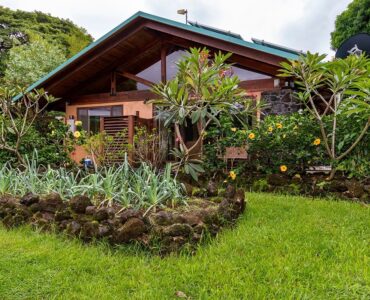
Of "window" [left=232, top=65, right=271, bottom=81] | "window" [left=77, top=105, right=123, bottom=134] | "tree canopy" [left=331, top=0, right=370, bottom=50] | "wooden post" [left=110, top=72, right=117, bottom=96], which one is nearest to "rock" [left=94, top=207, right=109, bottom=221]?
"window" [left=232, top=65, right=271, bottom=81]

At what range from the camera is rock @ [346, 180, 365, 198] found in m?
4.70

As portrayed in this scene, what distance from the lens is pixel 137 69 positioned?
1061 centimetres

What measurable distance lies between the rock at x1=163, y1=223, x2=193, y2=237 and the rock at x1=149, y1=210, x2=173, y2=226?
0.07m

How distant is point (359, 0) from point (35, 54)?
18905 mm

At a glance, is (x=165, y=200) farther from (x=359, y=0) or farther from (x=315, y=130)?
(x=359, y=0)

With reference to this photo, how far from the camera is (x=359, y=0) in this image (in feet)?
54.5

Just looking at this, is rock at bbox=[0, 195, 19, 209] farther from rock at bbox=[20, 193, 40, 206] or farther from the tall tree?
the tall tree

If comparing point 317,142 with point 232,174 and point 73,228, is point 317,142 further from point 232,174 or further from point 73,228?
point 73,228


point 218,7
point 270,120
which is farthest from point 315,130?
point 218,7

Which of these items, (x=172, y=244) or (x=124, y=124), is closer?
(x=172, y=244)

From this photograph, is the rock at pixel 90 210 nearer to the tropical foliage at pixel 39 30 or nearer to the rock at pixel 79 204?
the rock at pixel 79 204

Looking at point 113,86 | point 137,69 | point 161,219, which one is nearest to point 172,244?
point 161,219

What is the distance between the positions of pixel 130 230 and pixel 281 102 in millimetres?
6199

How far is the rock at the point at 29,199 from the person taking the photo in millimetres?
3733
